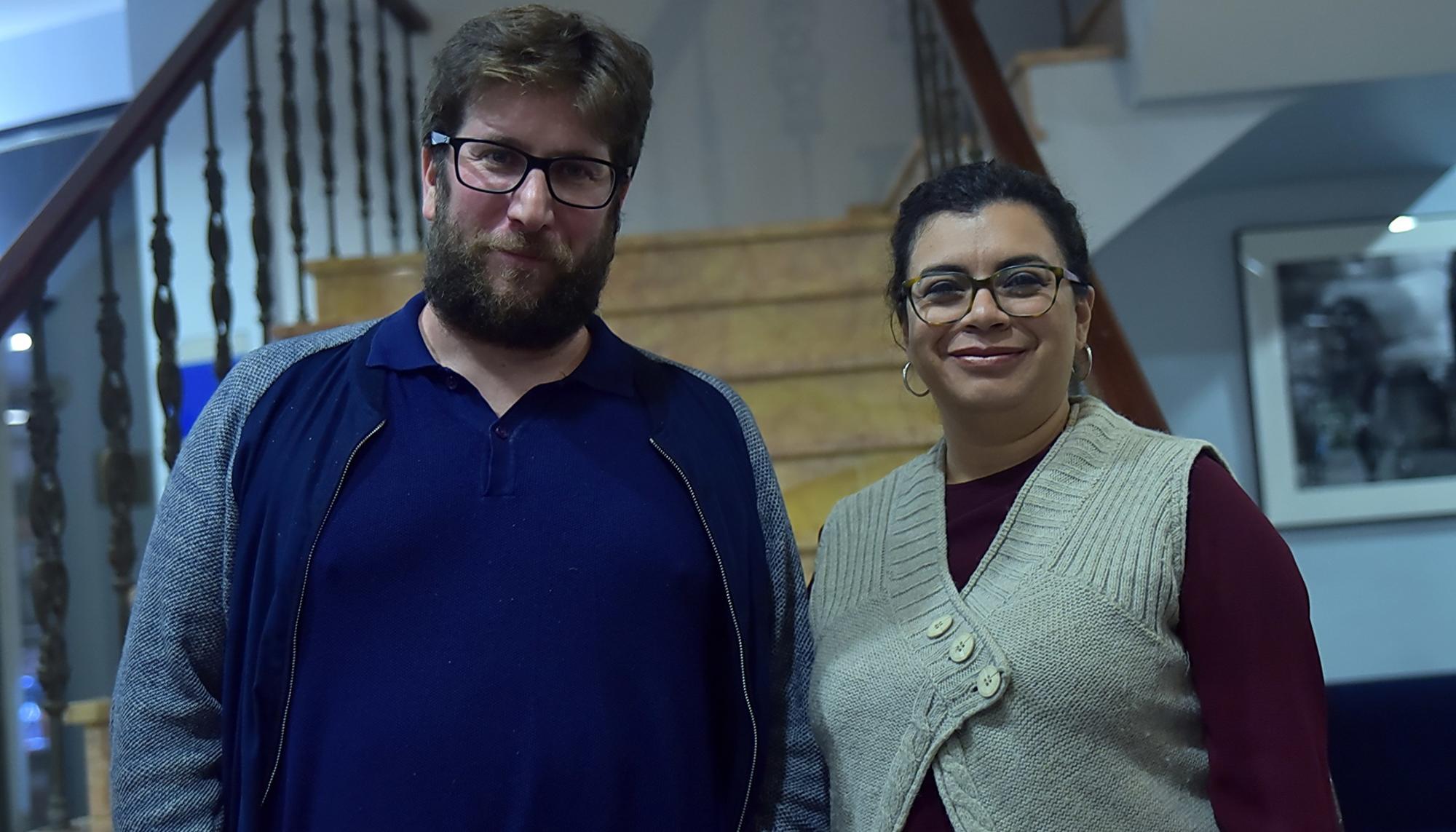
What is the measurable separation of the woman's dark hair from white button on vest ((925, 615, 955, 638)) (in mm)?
310

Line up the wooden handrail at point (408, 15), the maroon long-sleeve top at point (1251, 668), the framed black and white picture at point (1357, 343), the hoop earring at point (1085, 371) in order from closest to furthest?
the maroon long-sleeve top at point (1251, 668), the hoop earring at point (1085, 371), the framed black and white picture at point (1357, 343), the wooden handrail at point (408, 15)

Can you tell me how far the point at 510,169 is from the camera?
1010 millimetres

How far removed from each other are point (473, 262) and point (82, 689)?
3.59m

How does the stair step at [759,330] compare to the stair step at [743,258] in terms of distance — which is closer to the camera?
the stair step at [759,330]

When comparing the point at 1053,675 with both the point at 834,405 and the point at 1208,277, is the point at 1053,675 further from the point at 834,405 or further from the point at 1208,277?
the point at 1208,277

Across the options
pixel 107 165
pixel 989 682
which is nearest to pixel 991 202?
pixel 989 682

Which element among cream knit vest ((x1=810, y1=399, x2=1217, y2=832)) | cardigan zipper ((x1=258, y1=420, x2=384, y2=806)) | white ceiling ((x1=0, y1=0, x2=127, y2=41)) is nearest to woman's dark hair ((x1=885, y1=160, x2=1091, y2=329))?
cream knit vest ((x1=810, y1=399, x2=1217, y2=832))

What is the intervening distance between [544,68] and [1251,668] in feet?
2.56

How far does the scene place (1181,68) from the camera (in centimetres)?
238

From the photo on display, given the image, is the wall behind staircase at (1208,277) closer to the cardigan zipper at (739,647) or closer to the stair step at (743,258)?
the stair step at (743,258)

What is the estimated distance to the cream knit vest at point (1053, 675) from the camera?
0.94 m

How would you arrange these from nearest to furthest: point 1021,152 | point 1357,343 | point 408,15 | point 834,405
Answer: point 1021,152 < point 834,405 < point 1357,343 < point 408,15

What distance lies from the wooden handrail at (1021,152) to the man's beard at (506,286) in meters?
0.52

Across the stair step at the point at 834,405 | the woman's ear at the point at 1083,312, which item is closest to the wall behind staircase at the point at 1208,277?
the stair step at the point at 834,405
